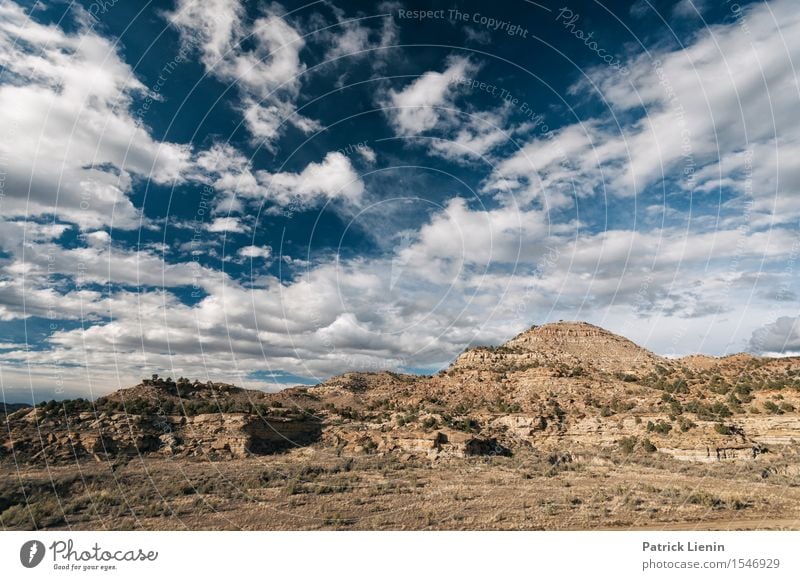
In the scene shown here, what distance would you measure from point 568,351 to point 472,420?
193 feet

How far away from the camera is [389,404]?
65250 millimetres

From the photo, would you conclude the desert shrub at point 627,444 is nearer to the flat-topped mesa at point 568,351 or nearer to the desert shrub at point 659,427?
the desert shrub at point 659,427

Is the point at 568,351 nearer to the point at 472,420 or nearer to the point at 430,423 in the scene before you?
the point at 472,420

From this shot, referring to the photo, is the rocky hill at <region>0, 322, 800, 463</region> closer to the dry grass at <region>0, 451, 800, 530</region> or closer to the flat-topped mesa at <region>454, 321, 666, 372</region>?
the dry grass at <region>0, 451, 800, 530</region>

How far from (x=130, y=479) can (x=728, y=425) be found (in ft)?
153

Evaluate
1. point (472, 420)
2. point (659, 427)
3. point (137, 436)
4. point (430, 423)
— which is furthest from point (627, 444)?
point (137, 436)
